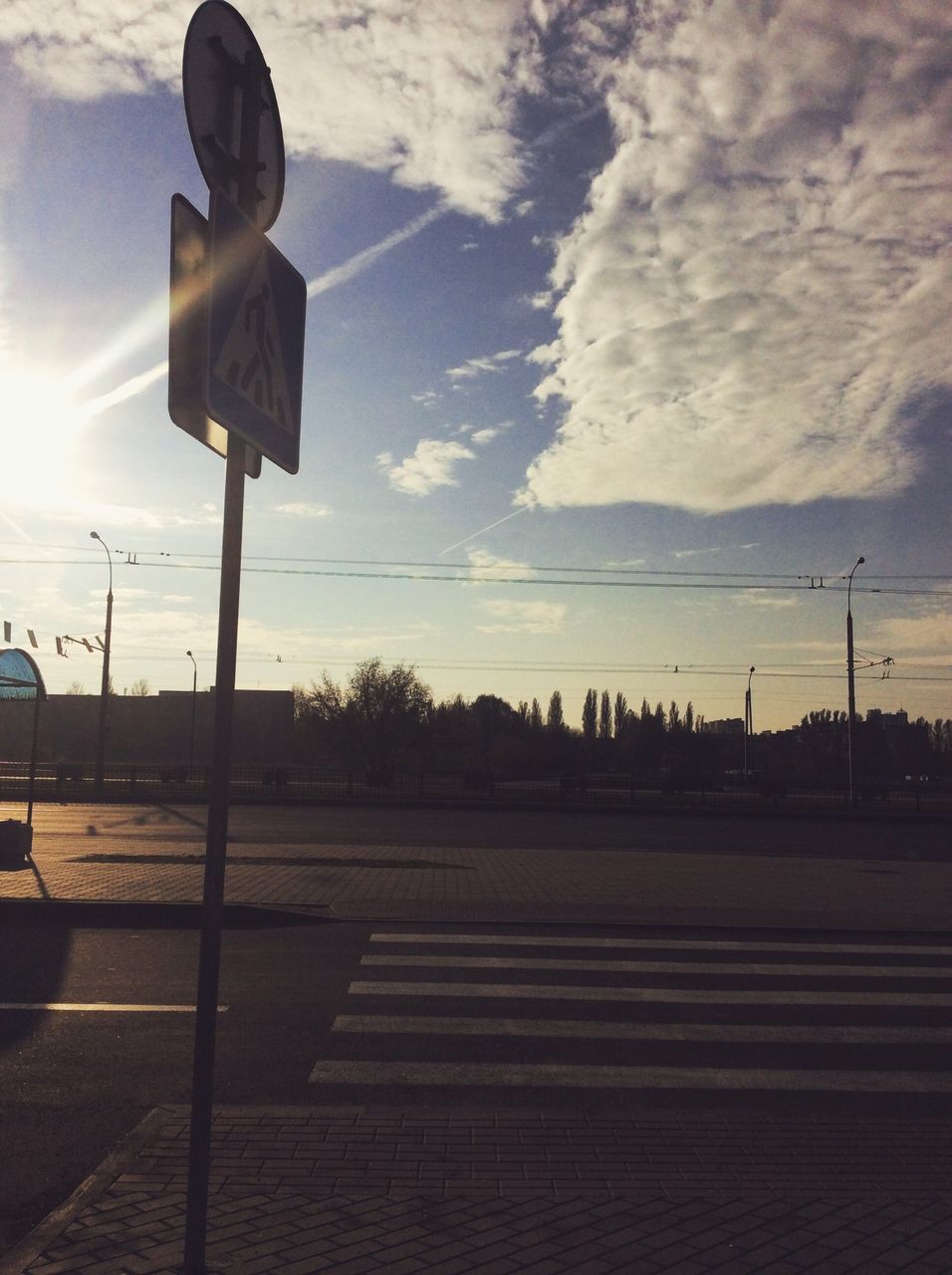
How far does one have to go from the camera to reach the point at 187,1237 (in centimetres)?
324

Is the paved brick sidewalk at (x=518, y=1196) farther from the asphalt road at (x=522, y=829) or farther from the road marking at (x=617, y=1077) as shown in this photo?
the asphalt road at (x=522, y=829)

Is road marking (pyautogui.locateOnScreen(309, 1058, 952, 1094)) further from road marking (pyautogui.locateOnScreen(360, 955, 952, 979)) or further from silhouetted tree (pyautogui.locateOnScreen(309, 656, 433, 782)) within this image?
silhouetted tree (pyautogui.locateOnScreen(309, 656, 433, 782))

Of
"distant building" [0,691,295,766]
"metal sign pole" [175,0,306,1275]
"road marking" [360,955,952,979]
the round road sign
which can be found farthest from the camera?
"distant building" [0,691,295,766]

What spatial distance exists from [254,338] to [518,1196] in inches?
140

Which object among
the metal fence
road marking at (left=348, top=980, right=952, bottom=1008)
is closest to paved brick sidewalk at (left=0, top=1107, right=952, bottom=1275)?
road marking at (left=348, top=980, right=952, bottom=1008)

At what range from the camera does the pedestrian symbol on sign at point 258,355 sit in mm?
3217

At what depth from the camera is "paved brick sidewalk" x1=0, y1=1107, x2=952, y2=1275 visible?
11.9 ft

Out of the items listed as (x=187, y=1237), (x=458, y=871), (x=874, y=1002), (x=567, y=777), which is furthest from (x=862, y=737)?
(x=187, y=1237)

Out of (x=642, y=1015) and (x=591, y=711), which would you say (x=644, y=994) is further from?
(x=591, y=711)

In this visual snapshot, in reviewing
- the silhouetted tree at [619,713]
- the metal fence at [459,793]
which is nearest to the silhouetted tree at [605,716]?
the silhouetted tree at [619,713]

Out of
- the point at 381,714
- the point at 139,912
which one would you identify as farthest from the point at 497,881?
the point at 381,714

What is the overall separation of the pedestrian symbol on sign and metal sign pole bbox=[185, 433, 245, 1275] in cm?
18

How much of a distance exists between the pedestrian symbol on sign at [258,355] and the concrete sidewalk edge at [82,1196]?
3.06 metres

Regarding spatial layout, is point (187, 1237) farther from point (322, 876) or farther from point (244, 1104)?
point (322, 876)
